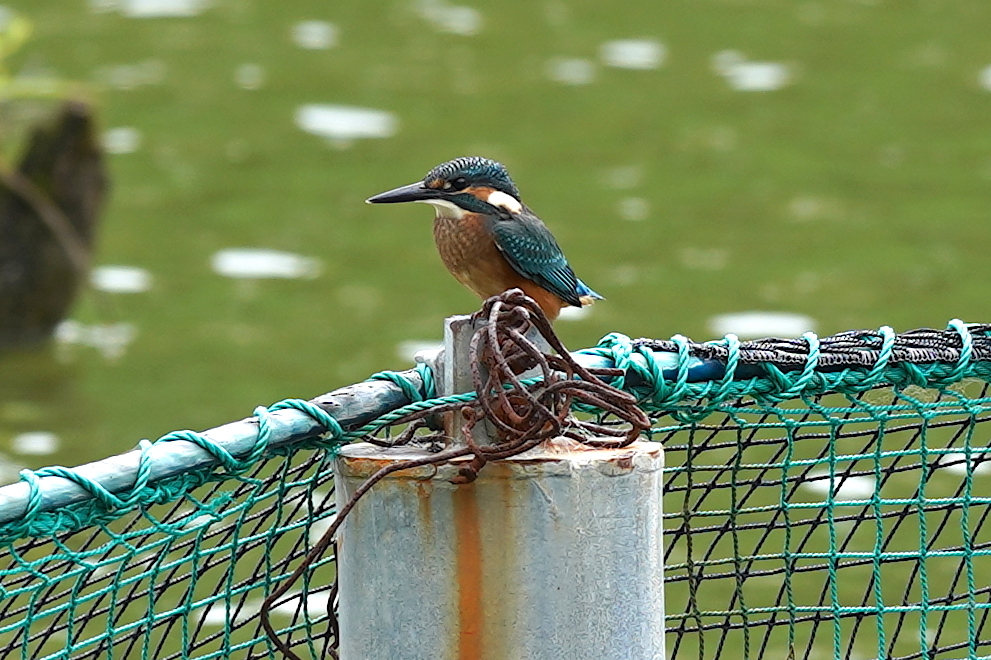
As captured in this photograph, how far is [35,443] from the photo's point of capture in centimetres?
824

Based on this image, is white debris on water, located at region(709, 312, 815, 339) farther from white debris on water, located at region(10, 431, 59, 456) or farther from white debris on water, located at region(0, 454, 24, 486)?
white debris on water, located at region(0, 454, 24, 486)

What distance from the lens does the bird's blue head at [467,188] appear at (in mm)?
3748

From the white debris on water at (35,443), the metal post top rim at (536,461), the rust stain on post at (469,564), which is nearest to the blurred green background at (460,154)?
the white debris on water at (35,443)

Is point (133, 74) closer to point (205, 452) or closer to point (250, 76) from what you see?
point (250, 76)

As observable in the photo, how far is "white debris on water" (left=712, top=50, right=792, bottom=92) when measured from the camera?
1417 centimetres

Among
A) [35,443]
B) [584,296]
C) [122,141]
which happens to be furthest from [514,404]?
[122,141]

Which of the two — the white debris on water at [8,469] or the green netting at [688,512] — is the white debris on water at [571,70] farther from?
the green netting at [688,512]

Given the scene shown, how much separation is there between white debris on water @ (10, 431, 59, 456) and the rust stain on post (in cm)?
613

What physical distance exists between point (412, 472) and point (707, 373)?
60 cm

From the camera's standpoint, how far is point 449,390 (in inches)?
95.7

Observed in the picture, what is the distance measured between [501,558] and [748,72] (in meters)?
12.8

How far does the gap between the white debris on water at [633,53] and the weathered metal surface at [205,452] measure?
1241 cm

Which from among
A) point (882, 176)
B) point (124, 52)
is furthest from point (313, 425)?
point (124, 52)

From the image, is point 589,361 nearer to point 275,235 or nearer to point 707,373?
point 707,373
